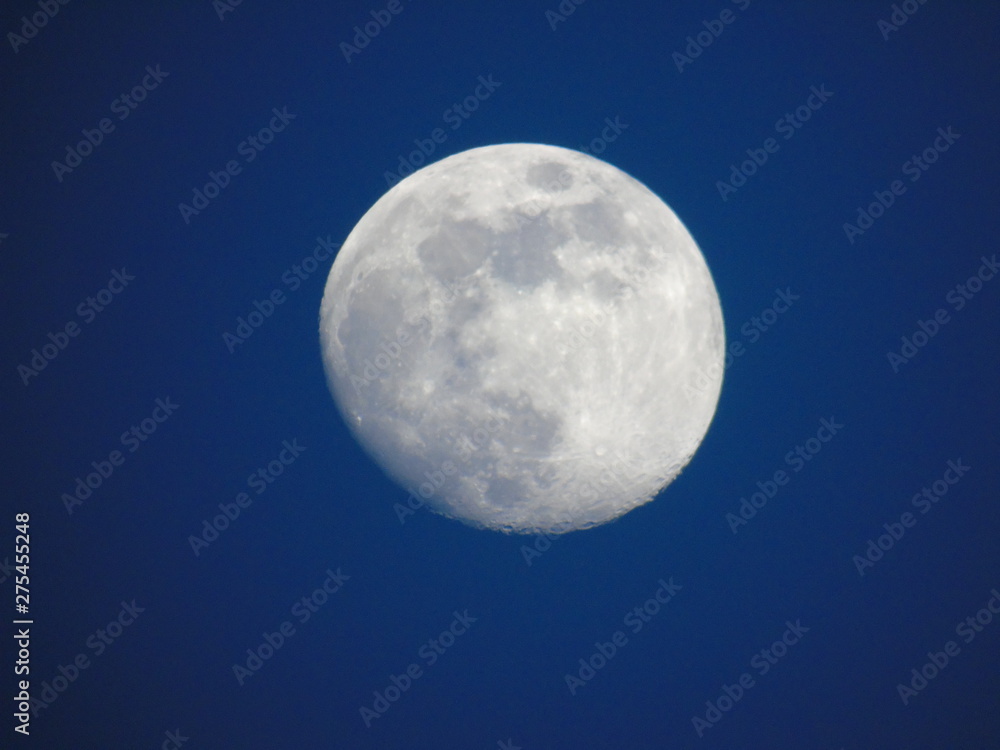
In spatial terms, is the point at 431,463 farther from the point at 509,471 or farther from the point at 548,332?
the point at 548,332

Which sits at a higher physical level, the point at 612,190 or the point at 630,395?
the point at 612,190

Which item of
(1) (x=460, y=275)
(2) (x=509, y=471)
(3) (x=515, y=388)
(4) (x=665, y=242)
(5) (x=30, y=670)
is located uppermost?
(4) (x=665, y=242)

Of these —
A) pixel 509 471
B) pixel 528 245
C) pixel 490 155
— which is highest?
pixel 490 155

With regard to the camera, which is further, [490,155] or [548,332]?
[490,155]

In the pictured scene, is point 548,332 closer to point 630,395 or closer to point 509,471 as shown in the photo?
point 630,395

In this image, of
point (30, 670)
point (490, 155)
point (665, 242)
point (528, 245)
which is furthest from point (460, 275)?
point (30, 670)

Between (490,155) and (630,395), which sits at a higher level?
(490,155)

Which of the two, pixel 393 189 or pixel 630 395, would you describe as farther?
pixel 393 189

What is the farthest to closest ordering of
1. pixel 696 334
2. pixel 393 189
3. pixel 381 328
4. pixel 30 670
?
1. pixel 30 670
2. pixel 393 189
3. pixel 696 334
4. pixel 381 328

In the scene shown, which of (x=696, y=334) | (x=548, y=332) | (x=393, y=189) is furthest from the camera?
(x=393, y=189)

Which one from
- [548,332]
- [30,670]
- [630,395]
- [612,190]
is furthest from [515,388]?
[30,670]
